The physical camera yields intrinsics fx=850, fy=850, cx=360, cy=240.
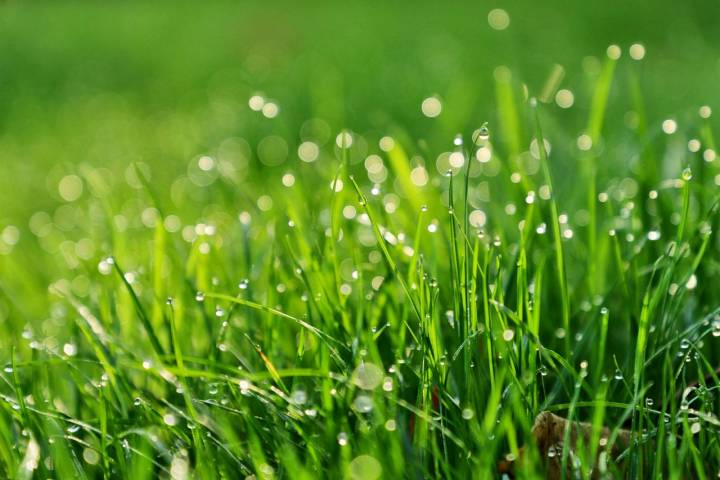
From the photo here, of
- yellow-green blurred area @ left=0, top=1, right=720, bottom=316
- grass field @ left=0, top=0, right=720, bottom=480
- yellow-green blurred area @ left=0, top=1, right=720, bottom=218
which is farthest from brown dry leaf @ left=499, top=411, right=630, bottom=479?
yellow-green blurred area @ left=0, top=1, right=720, bottom=218

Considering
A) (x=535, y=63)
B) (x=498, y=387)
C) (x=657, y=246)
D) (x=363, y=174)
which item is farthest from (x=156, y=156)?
(x=498, y=387)

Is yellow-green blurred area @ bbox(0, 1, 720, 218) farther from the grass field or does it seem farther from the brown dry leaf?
the brown dry leaf

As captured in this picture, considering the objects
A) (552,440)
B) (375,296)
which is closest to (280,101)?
(375,296)

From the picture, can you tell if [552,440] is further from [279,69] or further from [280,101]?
[279,69]

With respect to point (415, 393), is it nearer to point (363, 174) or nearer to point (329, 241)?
point (329, 241)

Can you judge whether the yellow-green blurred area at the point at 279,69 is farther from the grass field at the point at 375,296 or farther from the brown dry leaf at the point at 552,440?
the brown dry leaf at the point at 552,440

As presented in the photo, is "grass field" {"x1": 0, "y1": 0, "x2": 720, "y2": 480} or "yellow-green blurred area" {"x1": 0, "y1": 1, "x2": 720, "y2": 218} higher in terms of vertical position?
"yellow-green blurred area" {"x1": 0, "y1": 1, "x2": 720, "y2": 218}
